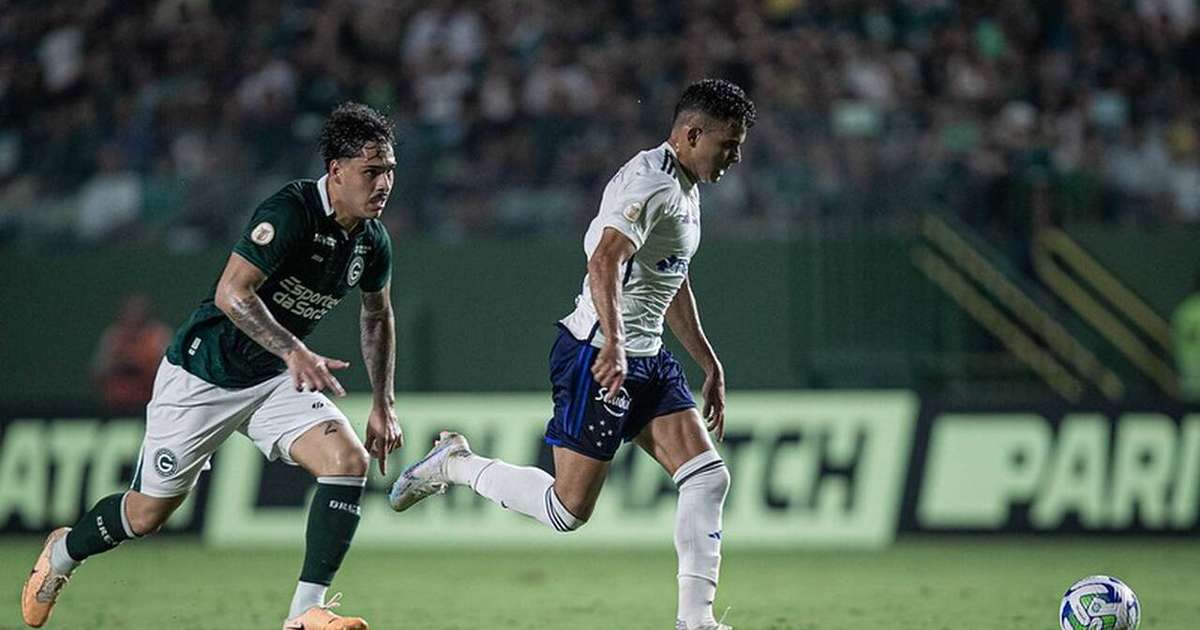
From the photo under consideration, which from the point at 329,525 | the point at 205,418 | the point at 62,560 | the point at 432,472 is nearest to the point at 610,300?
the point at 329,525

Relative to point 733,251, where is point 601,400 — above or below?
below

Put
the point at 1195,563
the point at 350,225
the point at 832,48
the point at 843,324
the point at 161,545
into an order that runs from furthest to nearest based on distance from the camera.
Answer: the point at 832,48 < the point at 843,324 < the point at 161,545 < the point at 1195,563 < the point at 350,225

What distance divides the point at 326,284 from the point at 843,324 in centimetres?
906

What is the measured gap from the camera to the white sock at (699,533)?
24.5 ft

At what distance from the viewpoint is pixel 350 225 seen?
25.0 feet

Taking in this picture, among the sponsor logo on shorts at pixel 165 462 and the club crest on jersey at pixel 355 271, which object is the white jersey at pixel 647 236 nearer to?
the club crest on jersey at pixel 355 271

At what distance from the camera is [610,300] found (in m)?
7.16

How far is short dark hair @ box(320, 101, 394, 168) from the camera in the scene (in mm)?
7430

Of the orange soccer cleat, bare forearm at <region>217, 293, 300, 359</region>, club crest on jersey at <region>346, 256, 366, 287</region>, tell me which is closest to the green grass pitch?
the orange soccer cleat

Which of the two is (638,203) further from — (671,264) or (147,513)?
(147,513)

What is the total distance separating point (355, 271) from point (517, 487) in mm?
1221

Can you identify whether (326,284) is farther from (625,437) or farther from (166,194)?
(166,194)

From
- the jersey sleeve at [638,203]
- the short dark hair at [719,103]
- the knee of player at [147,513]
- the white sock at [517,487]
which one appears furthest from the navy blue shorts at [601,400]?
the knee of player at [147,513]

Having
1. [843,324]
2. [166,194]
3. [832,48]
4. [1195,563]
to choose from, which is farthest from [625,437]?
[832,48]
